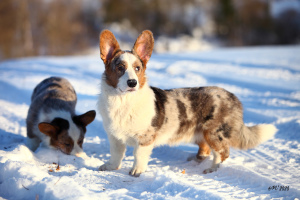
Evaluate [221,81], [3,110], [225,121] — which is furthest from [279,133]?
[3,110]

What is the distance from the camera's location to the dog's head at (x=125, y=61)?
3607 mm

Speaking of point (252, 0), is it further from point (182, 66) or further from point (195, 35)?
point (182, 66)

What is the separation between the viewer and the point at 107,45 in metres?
3.88

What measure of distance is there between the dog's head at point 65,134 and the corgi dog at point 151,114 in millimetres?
714

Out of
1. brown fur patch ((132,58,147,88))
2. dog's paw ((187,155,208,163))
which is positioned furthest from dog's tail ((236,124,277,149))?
brown fur patch ((132,58,147,88))

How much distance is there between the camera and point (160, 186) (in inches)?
131

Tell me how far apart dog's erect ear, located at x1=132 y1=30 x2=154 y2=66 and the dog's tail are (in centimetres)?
192

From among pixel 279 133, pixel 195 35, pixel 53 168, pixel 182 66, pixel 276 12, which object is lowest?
pixel 53 168

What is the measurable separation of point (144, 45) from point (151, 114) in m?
1.01

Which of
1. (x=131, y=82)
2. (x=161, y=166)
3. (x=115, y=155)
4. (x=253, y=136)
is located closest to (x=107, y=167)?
(x=115, y=155)

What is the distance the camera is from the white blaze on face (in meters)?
3.57

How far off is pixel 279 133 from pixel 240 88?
132 inches

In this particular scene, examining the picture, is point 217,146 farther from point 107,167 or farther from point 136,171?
point 107,167

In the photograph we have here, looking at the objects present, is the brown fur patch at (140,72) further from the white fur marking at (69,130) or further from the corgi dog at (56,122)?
the white fur marking at (69,130)
